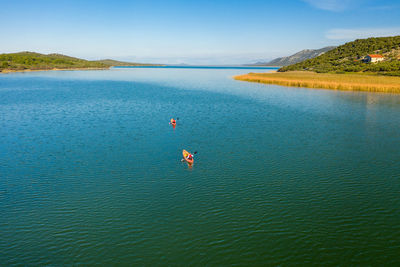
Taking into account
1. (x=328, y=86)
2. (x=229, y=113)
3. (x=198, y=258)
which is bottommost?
(x=198, y=258)

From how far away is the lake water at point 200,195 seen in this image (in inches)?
559

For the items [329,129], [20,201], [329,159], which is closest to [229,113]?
[329,129]

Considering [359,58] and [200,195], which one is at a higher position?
[359,58]

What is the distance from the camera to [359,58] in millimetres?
152375

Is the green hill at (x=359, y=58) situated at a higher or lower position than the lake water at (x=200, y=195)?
higher

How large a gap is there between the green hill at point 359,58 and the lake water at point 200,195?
312ft

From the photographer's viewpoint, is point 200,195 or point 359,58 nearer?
point 200,195

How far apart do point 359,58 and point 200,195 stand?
169 metres

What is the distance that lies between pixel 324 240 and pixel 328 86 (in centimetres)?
8405

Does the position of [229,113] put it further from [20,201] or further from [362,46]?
[362,46]

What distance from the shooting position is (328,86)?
87.7 meters

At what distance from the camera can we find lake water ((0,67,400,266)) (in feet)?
46.6

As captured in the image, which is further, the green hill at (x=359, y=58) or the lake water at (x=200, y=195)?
the green hill at (x=359, y=58)

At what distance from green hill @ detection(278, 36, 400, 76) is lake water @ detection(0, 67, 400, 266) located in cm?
9508
